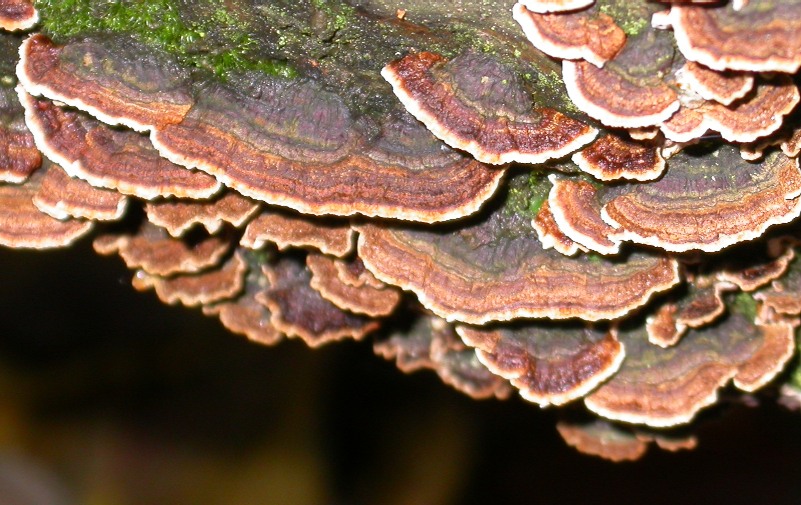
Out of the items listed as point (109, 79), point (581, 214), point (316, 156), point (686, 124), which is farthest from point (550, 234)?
point (109, 79)

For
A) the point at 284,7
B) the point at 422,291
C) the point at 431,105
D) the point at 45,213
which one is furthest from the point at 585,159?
the point at 45,213

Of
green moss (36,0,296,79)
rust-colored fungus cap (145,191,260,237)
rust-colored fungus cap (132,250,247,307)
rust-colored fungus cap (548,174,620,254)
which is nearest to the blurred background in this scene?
rust-colored fungus cap (132,250,247,307)

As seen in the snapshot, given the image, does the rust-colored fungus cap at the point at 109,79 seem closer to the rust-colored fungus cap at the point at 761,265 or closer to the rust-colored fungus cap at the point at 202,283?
the rust-colored fungus cap at the point at 202,283

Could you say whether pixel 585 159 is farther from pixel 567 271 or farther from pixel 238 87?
pixel 238 87

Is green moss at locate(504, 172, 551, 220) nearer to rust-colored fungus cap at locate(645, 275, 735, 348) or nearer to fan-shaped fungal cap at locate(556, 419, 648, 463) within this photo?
rust-colored fungus cap at locate(645, 275, 735, 348)

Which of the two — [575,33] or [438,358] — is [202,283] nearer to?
[438,358]

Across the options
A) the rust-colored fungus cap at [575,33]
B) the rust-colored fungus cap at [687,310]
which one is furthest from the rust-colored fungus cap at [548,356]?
the rust-colored fungus cap at [575,33]
